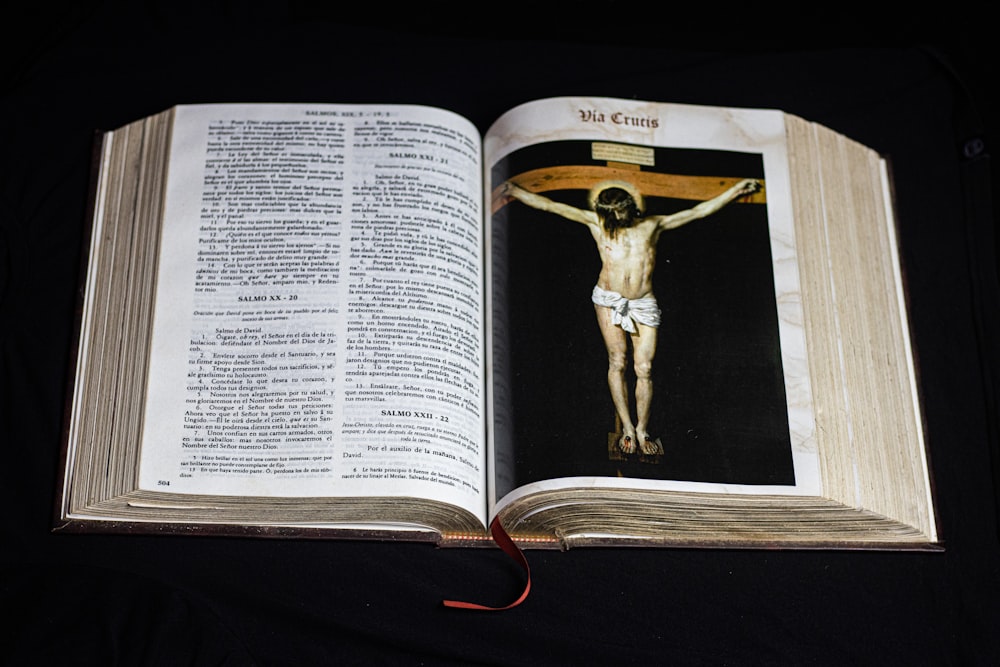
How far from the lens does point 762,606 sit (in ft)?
2.39

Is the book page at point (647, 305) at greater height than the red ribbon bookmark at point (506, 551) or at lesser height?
greater

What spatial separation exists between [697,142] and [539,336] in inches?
9.0

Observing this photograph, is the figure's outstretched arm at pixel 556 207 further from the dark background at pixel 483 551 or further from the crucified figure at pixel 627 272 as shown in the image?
the dark background at pixel 483 551

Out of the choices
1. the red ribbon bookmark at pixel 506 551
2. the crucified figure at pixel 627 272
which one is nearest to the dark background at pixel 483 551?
the red ribbon bookmark at pixel 506 551

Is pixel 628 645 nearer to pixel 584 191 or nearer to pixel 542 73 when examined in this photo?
pixel 584 191

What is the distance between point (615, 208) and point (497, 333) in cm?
14

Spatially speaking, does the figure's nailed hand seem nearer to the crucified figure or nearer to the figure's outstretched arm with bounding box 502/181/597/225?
the crucified figure

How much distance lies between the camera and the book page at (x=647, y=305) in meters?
0.71

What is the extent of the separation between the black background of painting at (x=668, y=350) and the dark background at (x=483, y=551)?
9 cm

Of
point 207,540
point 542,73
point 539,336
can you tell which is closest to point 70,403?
point 207,540

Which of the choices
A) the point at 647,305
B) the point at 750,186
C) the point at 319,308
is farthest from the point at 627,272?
the point at 319,308

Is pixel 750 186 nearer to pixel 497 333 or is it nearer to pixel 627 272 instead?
pixel 627 272

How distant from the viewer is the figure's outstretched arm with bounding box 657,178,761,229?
0.78m

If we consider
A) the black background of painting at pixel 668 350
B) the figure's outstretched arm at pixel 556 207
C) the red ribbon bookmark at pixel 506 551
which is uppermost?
the figure's outstretched arm at pixel 556 207
